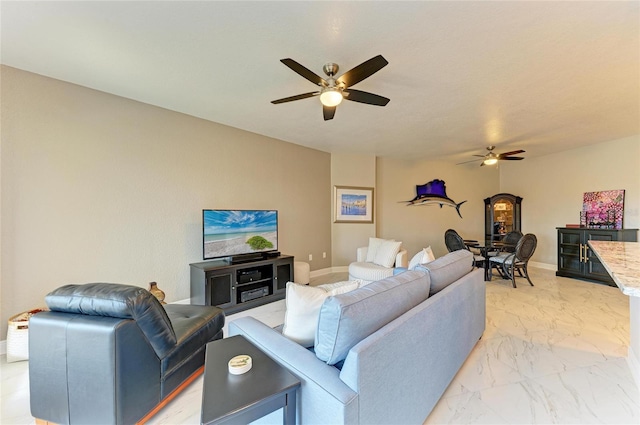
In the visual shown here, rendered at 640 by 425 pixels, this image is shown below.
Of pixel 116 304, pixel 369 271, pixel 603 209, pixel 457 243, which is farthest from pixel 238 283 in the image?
pixel 603 209

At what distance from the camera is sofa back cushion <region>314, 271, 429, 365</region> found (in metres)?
1.22

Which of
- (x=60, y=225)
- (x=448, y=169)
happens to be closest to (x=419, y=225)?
(x=448, y=169)

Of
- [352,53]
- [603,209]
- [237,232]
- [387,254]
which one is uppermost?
[352,53]

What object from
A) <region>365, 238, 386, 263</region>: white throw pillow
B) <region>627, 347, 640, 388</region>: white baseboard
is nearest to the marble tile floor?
<region>627, 347, 640, 388</region>: white baseboard

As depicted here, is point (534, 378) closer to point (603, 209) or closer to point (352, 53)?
point (352, 53)

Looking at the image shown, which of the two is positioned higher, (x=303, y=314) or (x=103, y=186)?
(x=103, y=186)

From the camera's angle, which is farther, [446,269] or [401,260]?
[401,260]

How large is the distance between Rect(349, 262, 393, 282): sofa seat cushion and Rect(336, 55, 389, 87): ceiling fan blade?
272 centimetres

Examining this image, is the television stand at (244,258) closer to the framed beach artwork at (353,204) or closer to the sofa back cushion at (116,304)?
the sofa back cushion at (116,304)

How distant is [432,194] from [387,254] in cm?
310

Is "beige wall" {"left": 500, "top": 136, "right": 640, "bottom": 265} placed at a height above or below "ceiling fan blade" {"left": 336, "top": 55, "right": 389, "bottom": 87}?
below

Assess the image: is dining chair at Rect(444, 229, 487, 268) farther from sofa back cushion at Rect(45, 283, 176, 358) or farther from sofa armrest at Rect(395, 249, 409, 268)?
sofa back cushion at Rect(45, 283, 176, 358)

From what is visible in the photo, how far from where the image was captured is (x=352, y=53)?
2244 millimetres

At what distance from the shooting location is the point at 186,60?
236 cm
